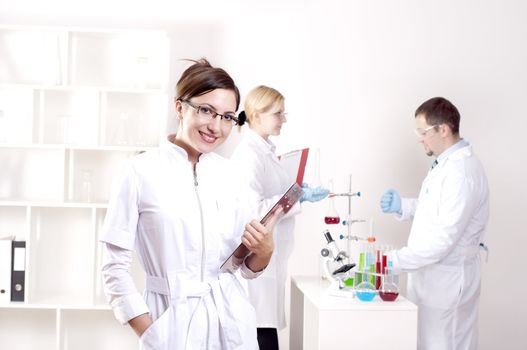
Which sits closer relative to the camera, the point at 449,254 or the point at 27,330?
the point at 449,254

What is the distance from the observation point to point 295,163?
3209 mm

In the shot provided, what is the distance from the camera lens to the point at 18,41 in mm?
3811

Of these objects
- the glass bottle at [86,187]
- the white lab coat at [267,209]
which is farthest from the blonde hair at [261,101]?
the glass bottle at [86,187]

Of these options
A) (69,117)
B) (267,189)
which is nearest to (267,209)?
(267,189)

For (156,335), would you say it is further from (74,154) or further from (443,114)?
(74,154)

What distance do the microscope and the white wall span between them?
98cm

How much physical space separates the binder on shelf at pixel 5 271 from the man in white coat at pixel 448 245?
1944 millimetres

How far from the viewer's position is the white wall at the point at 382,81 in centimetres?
395

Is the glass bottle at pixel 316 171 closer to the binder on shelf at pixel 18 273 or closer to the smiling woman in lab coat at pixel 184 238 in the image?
the binder on shelf at pixel 18 273

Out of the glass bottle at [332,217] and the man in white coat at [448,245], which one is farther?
the glass bottle at [332,217]

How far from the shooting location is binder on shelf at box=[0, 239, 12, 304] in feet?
11.7

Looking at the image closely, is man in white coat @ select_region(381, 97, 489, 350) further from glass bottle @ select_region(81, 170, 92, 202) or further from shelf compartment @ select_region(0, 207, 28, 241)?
shelf compartment @ select_region(0, 207, 28, 241)

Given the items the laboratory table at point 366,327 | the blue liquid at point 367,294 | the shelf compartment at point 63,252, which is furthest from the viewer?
the shelf compartment at point 63,252

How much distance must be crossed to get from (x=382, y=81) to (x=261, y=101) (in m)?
1.18
